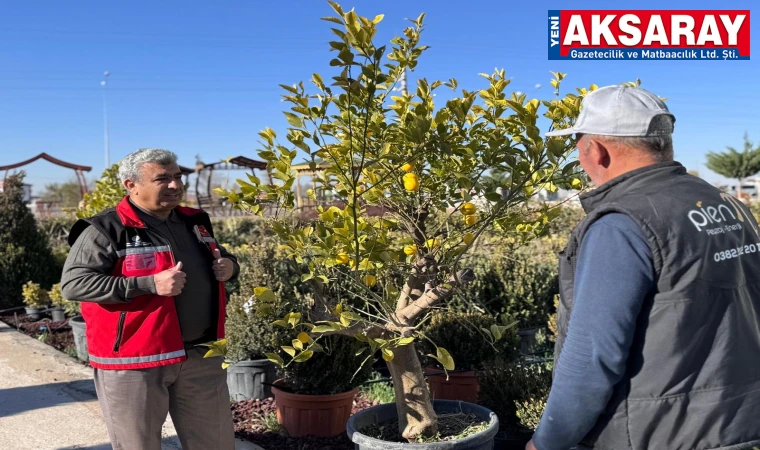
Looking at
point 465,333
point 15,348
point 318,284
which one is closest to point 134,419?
point 318,284

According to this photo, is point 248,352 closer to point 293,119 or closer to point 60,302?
point 293,119

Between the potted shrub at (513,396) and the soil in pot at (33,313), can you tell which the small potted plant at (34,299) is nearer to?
the soil in pot at (33,313)

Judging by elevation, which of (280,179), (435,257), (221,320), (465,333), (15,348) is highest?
(280,179)

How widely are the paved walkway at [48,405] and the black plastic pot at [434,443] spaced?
993 mm

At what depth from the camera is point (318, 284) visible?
2.83 metres

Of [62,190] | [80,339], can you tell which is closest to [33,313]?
[80,339]

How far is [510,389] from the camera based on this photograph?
352 centimetres

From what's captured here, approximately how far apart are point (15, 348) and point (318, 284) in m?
5.35

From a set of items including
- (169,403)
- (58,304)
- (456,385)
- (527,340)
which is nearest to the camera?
(169,403)

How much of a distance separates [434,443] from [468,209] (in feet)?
3.29

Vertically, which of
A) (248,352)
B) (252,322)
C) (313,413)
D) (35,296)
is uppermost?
(252,322)

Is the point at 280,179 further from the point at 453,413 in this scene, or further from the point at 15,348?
the point at 15,348

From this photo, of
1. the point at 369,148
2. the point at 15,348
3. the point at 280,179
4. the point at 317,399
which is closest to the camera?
the point at 280,179

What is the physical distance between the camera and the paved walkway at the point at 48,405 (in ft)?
12.9
